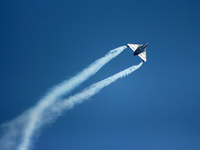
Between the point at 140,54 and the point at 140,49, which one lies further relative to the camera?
the point at 140,54

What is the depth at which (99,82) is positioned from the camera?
2625 inches

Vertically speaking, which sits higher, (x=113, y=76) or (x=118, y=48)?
(x=118, y=48)

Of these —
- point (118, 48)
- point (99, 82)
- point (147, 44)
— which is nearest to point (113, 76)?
point (99, 82)

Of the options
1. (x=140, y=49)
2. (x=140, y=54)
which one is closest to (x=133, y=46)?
(x=140, y=49)

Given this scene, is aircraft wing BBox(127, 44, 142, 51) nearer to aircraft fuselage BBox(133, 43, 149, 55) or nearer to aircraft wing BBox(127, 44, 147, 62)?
aircraft wing BBox(127, 44, 147, 62)

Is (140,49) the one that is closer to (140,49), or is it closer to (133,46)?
(140,49)

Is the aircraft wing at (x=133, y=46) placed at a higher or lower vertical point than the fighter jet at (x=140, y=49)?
higher

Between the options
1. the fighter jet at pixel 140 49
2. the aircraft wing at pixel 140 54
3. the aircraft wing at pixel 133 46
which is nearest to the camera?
the fighter jet at pixel 140 49

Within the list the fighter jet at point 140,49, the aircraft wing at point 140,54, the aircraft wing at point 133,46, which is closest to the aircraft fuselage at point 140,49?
the fighter jet at point 140,49

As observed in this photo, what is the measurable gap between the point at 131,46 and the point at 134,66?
729 cm

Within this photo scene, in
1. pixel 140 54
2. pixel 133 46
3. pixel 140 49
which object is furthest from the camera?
pixel 133 46

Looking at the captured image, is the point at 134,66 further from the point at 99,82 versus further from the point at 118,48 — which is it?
the point at 99,82

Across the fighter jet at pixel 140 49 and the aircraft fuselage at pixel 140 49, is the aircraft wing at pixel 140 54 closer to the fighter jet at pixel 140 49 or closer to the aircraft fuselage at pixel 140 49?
the fighter jet at pixel 140 49

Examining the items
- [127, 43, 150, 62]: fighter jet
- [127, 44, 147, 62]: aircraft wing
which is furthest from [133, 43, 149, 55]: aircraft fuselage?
[127, 44, 147, 62]: aircraft wing
